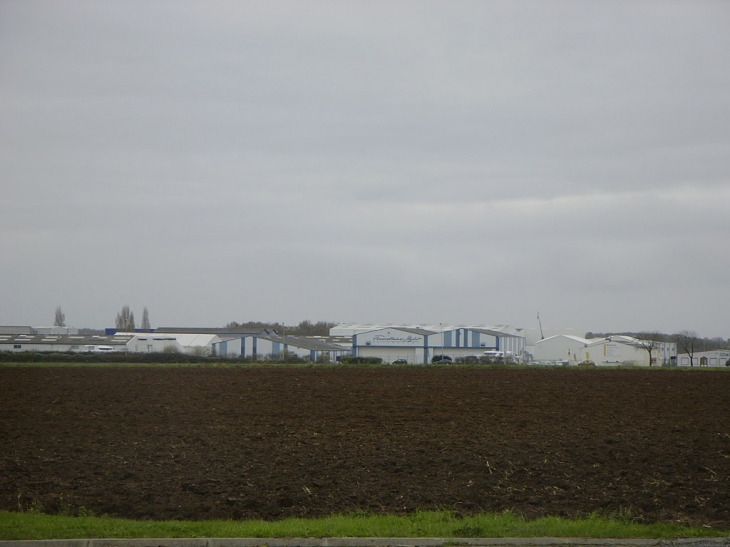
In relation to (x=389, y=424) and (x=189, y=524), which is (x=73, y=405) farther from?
(x=189, y=524)

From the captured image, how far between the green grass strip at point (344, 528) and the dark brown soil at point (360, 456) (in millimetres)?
587

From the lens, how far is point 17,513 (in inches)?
425

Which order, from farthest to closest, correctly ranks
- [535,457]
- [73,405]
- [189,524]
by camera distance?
[73,405], [535,457], [189,524]

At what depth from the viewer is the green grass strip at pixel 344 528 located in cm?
973

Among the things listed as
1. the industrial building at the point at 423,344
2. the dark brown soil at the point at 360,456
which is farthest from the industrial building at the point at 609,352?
the dark brown soil at the point at 360,456

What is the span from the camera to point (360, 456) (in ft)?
49.7

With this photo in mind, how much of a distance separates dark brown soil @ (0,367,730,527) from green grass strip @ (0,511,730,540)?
1.93 ft

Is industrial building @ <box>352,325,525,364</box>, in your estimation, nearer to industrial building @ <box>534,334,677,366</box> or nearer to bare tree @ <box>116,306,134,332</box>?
industrial building @ <box>534,334,677,366</box>

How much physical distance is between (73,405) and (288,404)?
301 inches

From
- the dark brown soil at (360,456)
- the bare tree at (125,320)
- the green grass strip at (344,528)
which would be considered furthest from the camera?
the bare tree at (125,320)

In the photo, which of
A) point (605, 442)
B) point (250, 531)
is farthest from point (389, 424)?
point (250, 531)

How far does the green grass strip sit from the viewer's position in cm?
973

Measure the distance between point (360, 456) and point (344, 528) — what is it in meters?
5.14

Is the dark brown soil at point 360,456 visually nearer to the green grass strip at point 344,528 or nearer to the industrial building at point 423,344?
the green grass strip at point 344,528
